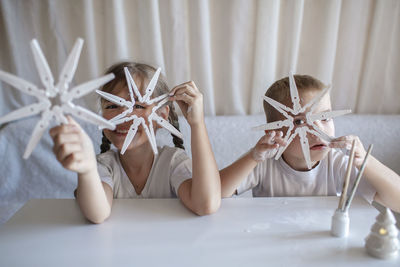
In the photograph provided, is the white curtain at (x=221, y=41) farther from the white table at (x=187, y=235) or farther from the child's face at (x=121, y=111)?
the white table at (x=187, y=235)

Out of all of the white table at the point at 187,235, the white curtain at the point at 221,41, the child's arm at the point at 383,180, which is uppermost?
the white curtain at the point at 221,41

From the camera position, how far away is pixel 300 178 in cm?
87

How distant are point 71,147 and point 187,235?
26 centimetres

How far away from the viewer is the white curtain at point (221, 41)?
1384mm

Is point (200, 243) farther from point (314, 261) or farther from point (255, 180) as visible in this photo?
point (255, 180)

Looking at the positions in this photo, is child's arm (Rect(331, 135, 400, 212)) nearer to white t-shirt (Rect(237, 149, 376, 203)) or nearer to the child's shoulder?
white t-shirt (Rect(237, 149, 376, 203))

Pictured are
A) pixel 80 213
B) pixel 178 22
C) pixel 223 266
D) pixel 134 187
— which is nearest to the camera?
pixel 223 266

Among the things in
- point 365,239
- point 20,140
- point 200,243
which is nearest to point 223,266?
point 200,243

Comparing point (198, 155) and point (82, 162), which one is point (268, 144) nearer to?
point (198, 155)

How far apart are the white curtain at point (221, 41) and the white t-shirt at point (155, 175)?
64cm

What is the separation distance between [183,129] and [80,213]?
76 cm

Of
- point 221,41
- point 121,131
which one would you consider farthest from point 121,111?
point 221,41

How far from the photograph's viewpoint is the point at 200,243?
57cm

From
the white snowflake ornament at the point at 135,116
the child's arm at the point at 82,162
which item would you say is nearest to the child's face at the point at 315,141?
the white snowflake ornament at the point at 135,116
